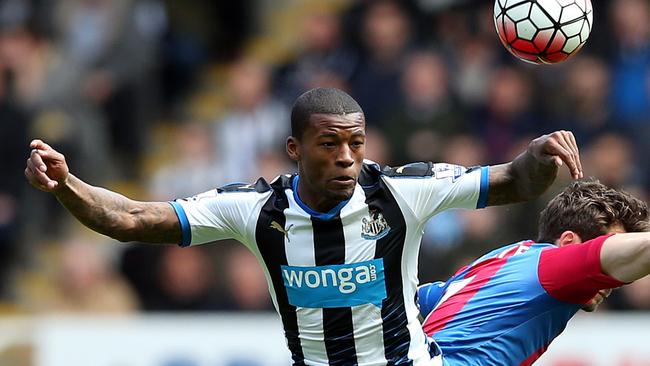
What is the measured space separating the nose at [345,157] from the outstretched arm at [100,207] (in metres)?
0.82

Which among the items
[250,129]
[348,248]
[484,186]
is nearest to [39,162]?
[348,248]

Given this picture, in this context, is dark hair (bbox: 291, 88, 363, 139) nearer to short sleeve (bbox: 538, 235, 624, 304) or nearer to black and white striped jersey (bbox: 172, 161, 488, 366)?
black and white striped jersey (bbox: 172, 161, 488, 366)

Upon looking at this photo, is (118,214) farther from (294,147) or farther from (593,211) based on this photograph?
(593,211)

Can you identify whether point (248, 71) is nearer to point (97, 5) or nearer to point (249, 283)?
point (97, 5)

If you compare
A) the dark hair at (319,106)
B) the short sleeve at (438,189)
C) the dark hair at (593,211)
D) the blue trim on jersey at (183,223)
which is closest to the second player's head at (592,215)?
the dark hair at (593,211)

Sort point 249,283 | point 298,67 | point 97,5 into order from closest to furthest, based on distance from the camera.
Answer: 1. point 249,283
2. point 298,67
3. point 97,5

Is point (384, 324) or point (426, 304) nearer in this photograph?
point (384, 324)

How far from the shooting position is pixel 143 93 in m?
14.0

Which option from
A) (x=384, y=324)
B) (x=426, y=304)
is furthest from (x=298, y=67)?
(x=384, y=324)

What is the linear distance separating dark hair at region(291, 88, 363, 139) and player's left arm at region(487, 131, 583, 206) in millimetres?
740

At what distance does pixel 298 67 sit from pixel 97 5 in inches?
91.3

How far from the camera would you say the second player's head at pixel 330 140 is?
19.3 feet

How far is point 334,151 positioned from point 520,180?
0.87m

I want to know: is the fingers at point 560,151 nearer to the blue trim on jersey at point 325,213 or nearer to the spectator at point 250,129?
the blue trim on jersey at point 325,213
